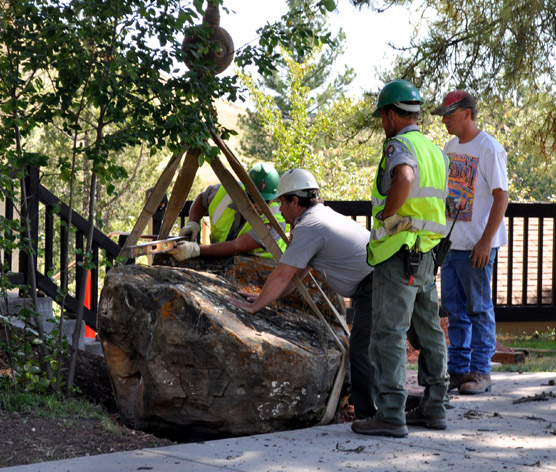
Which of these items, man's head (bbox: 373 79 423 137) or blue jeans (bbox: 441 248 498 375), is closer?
man's head (bbox: 373 79 423 137)

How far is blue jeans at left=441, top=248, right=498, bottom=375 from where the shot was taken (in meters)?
5.55

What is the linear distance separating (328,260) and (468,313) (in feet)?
4.23

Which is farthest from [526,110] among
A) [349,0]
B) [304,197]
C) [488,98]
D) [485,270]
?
[304,197]

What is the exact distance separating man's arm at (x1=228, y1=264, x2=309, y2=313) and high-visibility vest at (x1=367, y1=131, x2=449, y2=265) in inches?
21.6

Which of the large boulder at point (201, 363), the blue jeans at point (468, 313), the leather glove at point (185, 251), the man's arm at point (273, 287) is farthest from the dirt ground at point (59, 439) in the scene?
the blue jeans at point (468, 313)

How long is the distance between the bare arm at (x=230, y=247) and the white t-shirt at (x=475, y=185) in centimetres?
143

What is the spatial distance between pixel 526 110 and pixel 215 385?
765cm

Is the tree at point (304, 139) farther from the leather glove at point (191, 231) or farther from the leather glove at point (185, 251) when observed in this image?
the leather glove at point (185, 251)

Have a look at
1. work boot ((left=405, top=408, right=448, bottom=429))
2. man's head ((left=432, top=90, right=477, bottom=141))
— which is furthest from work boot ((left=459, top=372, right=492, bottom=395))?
man's head ((left=432, top=90, right=477, bottom=141))

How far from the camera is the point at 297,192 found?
16.4 feet

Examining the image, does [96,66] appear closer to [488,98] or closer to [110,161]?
[110,161]

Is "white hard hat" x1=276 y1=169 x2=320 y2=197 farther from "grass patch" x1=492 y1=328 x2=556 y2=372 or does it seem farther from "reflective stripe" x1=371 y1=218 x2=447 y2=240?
"grass patch" x1=492 y1=328 x2=556 y2=372

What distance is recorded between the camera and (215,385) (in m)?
4.52

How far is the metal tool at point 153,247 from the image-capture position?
5.19 metres
